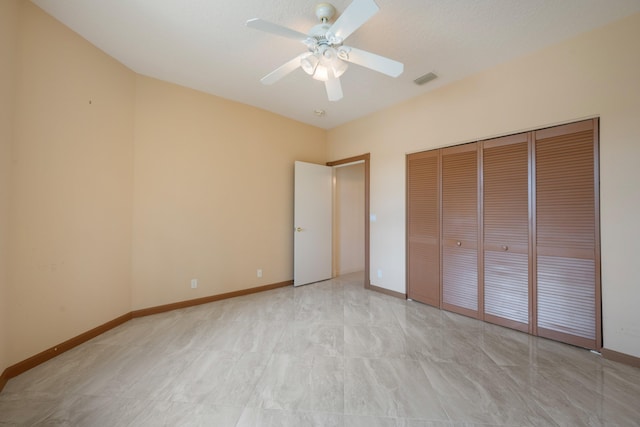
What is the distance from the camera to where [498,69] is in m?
2.48

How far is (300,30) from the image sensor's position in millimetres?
2014

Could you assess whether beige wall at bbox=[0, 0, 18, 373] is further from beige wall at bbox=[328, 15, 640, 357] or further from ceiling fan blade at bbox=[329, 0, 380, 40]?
beige wall at bbox=[328, 15, 640, 357]

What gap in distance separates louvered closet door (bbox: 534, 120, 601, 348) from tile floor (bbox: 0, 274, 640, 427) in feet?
0.77

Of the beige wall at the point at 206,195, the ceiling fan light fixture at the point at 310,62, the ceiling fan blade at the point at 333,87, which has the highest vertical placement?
the ceiling fan light fixture at the point at 310,62

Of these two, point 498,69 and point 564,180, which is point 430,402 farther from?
point 498,69

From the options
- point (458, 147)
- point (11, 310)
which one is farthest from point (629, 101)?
point (11, 310)

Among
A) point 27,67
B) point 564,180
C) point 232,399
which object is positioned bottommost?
point 232,399

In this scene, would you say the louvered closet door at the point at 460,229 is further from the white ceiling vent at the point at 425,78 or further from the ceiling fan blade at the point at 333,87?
the ceiling fan blade at the point at 333,87

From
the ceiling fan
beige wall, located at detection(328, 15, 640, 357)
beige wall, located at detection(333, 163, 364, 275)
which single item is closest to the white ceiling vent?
beige wall, located at detection(328, 15, 640, 357)

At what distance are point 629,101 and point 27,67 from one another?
4528mm

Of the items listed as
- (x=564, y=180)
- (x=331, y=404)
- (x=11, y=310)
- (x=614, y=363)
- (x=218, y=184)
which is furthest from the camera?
(x=218, y=184)

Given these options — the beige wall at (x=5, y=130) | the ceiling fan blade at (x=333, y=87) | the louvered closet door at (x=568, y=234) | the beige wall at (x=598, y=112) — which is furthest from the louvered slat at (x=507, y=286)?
the beige wall at (x=5, y=130)

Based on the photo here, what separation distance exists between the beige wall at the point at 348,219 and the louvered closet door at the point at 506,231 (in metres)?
2.43

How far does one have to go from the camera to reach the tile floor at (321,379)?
139 cm
